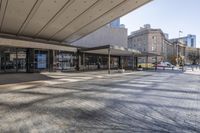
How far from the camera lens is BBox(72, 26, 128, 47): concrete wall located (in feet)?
118

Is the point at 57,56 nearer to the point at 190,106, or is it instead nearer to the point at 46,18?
the point at 46,18

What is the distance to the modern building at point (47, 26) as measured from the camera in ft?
54.1

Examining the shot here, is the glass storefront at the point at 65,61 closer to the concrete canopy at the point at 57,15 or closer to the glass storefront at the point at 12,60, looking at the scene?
the glass storefront at the point at 12,60

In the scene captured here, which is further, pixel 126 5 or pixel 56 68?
pixel 56 68

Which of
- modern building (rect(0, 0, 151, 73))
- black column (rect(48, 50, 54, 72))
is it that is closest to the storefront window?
modern building (rect(0, 0, 151, 73))

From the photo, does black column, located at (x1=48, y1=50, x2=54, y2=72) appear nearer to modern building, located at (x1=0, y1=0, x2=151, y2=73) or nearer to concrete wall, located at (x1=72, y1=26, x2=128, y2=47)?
modern building, located at (x1=0, y1=0, x2=151, y2=73)

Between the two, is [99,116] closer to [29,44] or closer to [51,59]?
[29,44]

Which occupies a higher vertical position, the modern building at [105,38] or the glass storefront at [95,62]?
the modern building at [105,38]

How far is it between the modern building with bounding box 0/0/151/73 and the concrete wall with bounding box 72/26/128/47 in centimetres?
507

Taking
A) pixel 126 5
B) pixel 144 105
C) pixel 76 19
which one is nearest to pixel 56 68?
pixel 76 19

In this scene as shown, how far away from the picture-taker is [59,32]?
24547 millimetres

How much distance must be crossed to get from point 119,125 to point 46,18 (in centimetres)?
1636

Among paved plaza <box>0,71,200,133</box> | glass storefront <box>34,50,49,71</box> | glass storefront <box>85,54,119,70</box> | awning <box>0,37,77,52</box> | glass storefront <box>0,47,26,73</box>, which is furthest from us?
glass storefront <box>85,54,119,70</box>

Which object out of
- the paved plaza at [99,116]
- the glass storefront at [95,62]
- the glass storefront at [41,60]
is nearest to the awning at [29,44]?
the glass storefront at [41,60]
